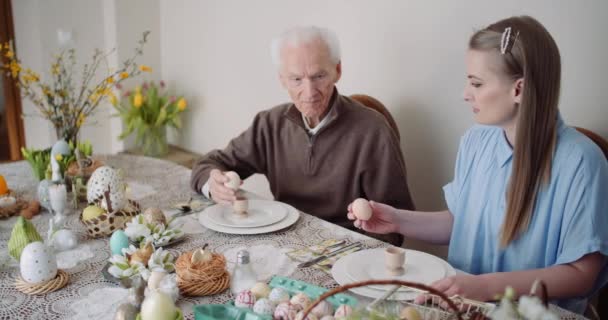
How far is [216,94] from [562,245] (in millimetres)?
2475

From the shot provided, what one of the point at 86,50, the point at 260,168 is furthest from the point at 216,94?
the point at 260,168

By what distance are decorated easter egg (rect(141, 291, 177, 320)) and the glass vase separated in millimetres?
2471

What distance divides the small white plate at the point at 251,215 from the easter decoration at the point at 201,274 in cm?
34

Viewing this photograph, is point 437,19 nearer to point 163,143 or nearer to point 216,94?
point 216,94

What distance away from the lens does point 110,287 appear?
121cm

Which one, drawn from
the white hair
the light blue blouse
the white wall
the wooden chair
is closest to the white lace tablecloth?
the light blue blouse

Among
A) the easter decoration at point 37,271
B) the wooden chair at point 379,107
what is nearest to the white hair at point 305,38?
the wooden chair at point 379,107

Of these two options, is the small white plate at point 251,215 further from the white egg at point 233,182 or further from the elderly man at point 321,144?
the elderly man at point 321,144

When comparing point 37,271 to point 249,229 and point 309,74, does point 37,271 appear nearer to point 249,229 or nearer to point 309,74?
point 249,229

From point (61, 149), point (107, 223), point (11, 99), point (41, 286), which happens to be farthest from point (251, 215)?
point (11, 99)

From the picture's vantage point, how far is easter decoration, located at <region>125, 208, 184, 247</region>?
1384 mm

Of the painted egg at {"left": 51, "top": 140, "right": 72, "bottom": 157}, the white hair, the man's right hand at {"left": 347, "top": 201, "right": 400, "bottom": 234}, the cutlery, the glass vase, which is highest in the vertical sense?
the white hair

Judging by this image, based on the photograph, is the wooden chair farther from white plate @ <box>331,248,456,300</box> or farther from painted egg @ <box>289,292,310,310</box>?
painted egg @ <box>289,292,310,310</box>

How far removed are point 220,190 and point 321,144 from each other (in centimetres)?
48
